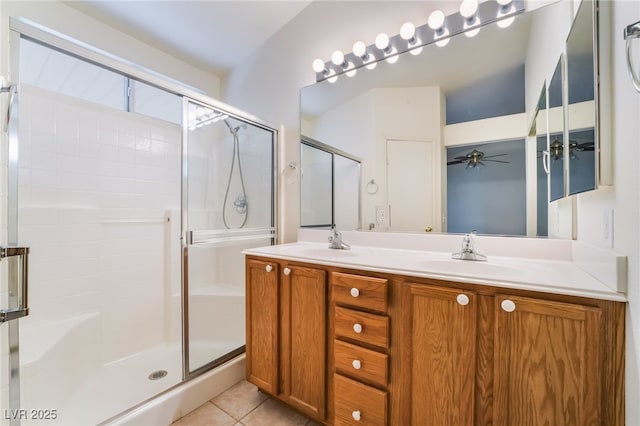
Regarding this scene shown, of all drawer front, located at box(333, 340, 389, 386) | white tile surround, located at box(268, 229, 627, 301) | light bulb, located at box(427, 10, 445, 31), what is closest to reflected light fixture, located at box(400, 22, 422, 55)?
light bulb, located at box(427, 10, 445, 31)

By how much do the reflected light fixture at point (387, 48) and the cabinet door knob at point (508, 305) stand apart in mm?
1550

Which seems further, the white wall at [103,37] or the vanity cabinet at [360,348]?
the white wall at [103,37]

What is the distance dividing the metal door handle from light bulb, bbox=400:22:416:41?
7.05 feet

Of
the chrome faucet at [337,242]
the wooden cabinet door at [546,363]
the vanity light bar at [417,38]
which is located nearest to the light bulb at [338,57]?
the vanity light bar at [417,38]

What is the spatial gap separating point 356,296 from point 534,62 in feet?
4.86

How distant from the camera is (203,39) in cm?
227

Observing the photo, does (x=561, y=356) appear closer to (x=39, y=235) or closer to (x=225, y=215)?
(x=225, y=215)

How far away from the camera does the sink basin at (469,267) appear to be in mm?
1039

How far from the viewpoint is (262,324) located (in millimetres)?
1548

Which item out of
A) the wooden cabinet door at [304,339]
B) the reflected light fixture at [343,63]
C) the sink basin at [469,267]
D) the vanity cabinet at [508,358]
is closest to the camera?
the vanity cabinet at [508,358]

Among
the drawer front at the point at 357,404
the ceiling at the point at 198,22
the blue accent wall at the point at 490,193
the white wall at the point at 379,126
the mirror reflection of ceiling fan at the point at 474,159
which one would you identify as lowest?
the drawer front at the point at 357,404

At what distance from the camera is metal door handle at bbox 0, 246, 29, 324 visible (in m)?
0.95

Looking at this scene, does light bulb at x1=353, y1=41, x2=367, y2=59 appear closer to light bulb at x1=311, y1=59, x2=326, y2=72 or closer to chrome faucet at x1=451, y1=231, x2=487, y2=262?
light bulb at x1=311, y1=59, x2=326, y2=72

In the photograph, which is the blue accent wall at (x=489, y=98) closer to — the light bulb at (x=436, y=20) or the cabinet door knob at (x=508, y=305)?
the light bulb at (x=436, y=20)
